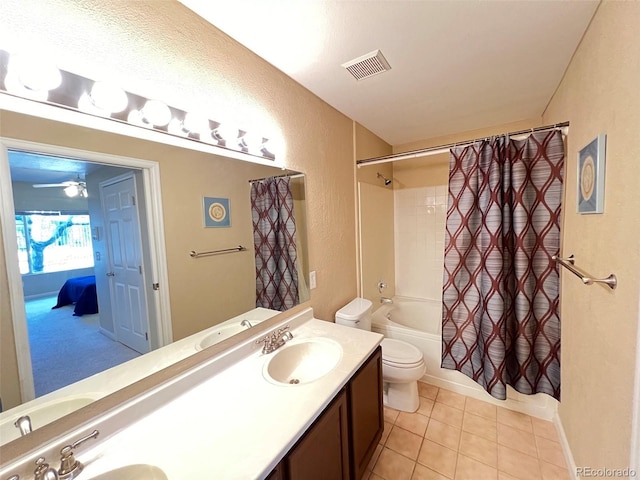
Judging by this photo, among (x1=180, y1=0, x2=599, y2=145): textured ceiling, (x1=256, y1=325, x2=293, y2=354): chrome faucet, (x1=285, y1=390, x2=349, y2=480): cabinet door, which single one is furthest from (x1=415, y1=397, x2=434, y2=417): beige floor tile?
(x1=180, y1=0, x2=599, y2=145): textured ceiling

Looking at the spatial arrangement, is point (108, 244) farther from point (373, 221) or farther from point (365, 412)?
point (373, 221)

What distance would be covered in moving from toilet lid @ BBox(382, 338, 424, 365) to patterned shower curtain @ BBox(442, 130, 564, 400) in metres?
0.39

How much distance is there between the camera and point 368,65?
1.49 meters

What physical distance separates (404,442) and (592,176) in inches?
71.4

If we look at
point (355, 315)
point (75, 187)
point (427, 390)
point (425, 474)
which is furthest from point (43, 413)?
point (427, 390)

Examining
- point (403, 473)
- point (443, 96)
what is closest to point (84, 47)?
point (443, 96)

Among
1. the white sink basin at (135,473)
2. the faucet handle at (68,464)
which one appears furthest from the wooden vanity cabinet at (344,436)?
the faucet handle at (68,464)

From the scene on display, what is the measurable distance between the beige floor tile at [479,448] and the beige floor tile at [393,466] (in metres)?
0.36

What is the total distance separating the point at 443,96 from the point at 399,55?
2.26 feet

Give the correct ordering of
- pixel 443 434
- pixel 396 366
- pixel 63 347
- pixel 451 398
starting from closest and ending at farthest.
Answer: pixel 63 347
pixel 443 434
pixel 396 366
pixel 451 398

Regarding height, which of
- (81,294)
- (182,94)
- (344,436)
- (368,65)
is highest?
(368,65)

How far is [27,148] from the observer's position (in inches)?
28.6

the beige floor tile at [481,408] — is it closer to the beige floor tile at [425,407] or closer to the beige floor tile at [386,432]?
the beige floor tile at [425,407]

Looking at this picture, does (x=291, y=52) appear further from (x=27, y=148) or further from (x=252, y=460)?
(x=252, y=460)
